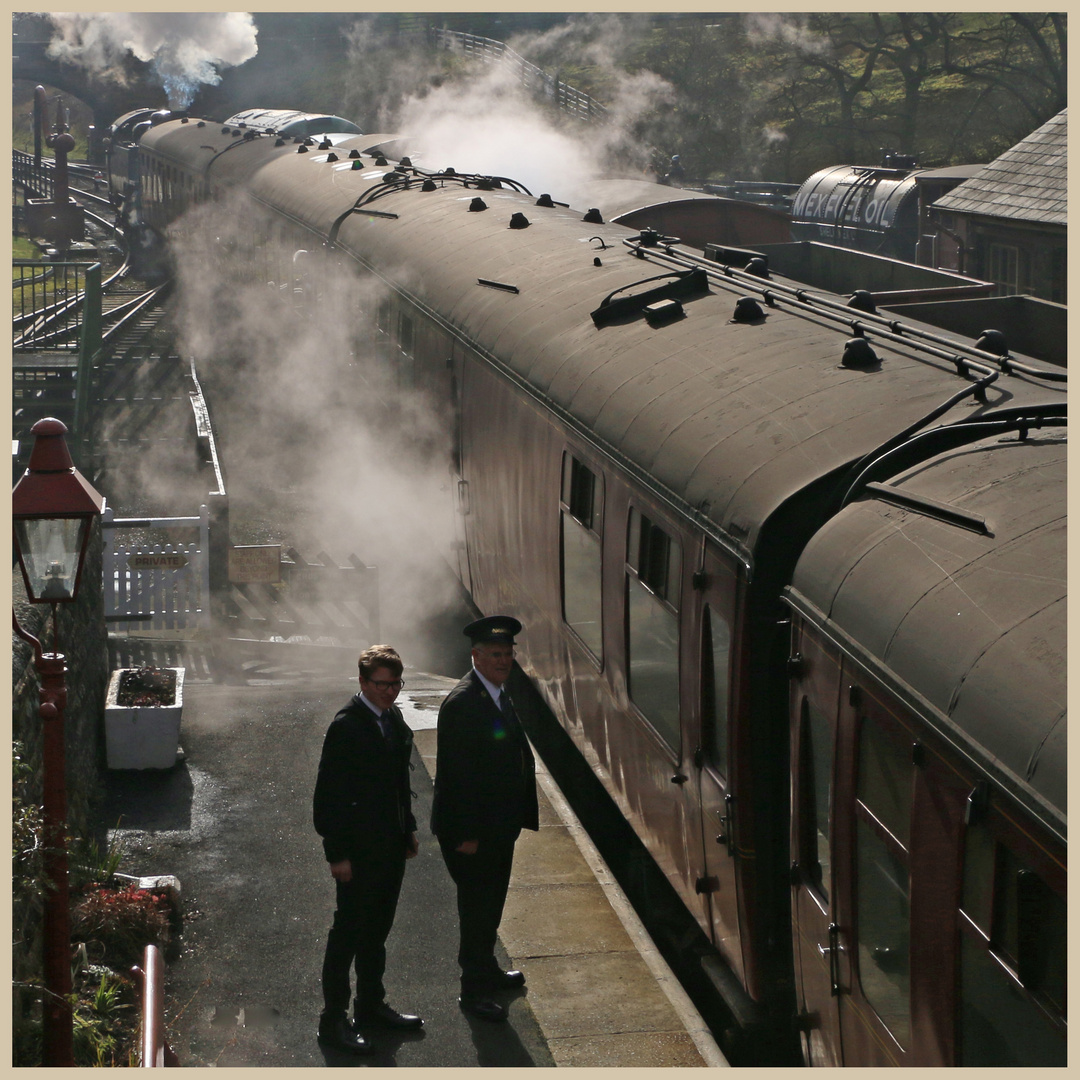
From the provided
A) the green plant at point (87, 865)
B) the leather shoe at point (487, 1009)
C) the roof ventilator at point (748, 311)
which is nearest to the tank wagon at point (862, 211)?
the roof ventilator at point (748, 311)

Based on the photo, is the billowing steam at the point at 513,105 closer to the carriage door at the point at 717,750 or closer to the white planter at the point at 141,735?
the white planter at the point at 141,735

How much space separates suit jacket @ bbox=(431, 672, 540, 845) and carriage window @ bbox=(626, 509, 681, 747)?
581mm

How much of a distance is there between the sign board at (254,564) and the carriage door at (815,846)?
773 cm

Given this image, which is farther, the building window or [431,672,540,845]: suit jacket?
the building window

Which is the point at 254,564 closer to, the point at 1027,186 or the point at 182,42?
the point at 1027,186

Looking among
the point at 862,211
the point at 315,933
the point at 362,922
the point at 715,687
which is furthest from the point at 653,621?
the point at 862,211

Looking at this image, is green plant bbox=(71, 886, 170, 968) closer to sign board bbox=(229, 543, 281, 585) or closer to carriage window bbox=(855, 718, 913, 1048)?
carriage window bbox=(855, 718, 913, 1048)

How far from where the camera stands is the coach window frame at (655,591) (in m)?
5.09

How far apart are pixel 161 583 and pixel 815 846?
318 inches

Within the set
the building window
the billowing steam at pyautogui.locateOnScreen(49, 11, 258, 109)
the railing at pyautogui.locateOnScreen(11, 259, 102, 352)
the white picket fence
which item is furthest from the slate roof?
the billowing steam at pyautogui.locateOnScreen(49, 11, 258, 109)

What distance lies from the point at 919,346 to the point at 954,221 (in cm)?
1723

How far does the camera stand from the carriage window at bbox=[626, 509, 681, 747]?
516 centimetres

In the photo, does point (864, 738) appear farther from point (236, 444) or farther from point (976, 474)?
point (236, 444)

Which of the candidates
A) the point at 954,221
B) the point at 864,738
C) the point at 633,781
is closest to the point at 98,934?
the point at 633,781
